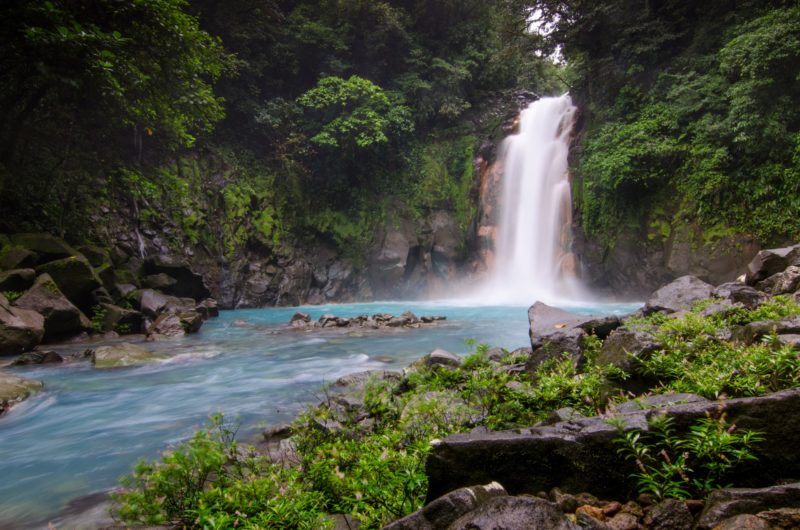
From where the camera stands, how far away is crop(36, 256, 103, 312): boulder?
10438 mm

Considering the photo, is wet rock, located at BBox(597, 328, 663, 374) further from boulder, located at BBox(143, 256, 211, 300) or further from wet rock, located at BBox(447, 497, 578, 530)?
boulder, located at BBox(143, 256, 211, 300)

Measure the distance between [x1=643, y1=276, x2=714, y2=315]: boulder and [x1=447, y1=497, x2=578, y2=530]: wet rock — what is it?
20.8 ft

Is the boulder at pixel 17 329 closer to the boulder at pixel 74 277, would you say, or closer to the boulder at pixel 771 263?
the boulder at pixel 74 277

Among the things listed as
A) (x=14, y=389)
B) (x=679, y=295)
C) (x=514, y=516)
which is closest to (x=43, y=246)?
(x=14, y=389)

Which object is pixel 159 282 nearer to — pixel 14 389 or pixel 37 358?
pixel 37 358

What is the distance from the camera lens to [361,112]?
2019 cm

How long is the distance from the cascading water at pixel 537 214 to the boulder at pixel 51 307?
14.6 m

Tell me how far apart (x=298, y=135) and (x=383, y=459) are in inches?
794

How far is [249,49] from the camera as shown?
67.8 feet

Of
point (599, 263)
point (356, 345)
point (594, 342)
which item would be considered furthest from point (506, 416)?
point (599, 263)

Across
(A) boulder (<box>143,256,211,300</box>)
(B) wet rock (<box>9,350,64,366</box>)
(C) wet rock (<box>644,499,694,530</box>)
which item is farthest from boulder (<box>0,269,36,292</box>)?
(C) wet rock (<box>644,499,694,530</box>)

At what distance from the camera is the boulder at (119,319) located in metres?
11.3

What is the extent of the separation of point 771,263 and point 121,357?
12.1 m

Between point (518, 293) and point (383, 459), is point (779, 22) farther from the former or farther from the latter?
point (383, 459)
